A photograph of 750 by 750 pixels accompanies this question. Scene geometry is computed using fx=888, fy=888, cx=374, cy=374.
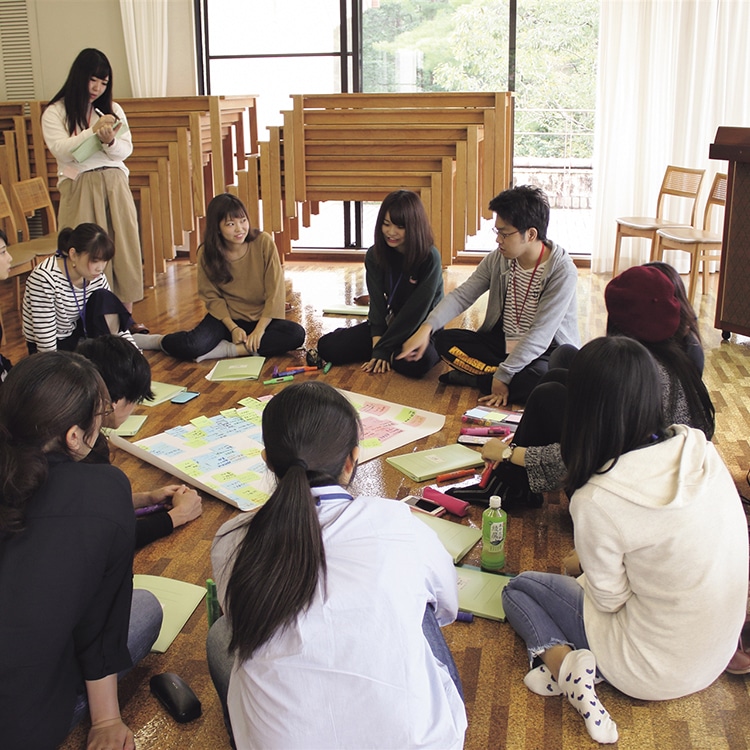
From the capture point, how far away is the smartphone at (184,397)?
3.57 meters

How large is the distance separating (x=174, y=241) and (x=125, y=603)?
3946 mm

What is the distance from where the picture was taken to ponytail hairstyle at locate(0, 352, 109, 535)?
1.53 m

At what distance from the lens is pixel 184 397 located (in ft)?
11.9

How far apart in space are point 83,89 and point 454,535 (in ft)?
10.2

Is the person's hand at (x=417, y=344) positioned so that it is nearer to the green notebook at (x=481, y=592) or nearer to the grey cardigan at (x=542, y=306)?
the grey cardigan at (x=542, y=306)

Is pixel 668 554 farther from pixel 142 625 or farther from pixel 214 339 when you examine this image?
pixel 214 339

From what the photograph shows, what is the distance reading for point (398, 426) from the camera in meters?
3.28

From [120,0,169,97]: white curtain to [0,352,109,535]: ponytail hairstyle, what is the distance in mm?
4992

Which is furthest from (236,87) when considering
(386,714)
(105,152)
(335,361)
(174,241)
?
(386,714)

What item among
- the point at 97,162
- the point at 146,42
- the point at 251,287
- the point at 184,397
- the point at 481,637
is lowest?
the point at 481,637

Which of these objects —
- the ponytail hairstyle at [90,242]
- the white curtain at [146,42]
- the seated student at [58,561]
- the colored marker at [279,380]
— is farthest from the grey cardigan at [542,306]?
the white curtain at [146,42]

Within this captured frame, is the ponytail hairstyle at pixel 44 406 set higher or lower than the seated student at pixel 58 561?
higher

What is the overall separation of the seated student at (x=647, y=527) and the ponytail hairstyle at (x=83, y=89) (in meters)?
3.45

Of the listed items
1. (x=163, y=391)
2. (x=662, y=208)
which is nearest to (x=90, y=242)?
(x=163, y=391)
